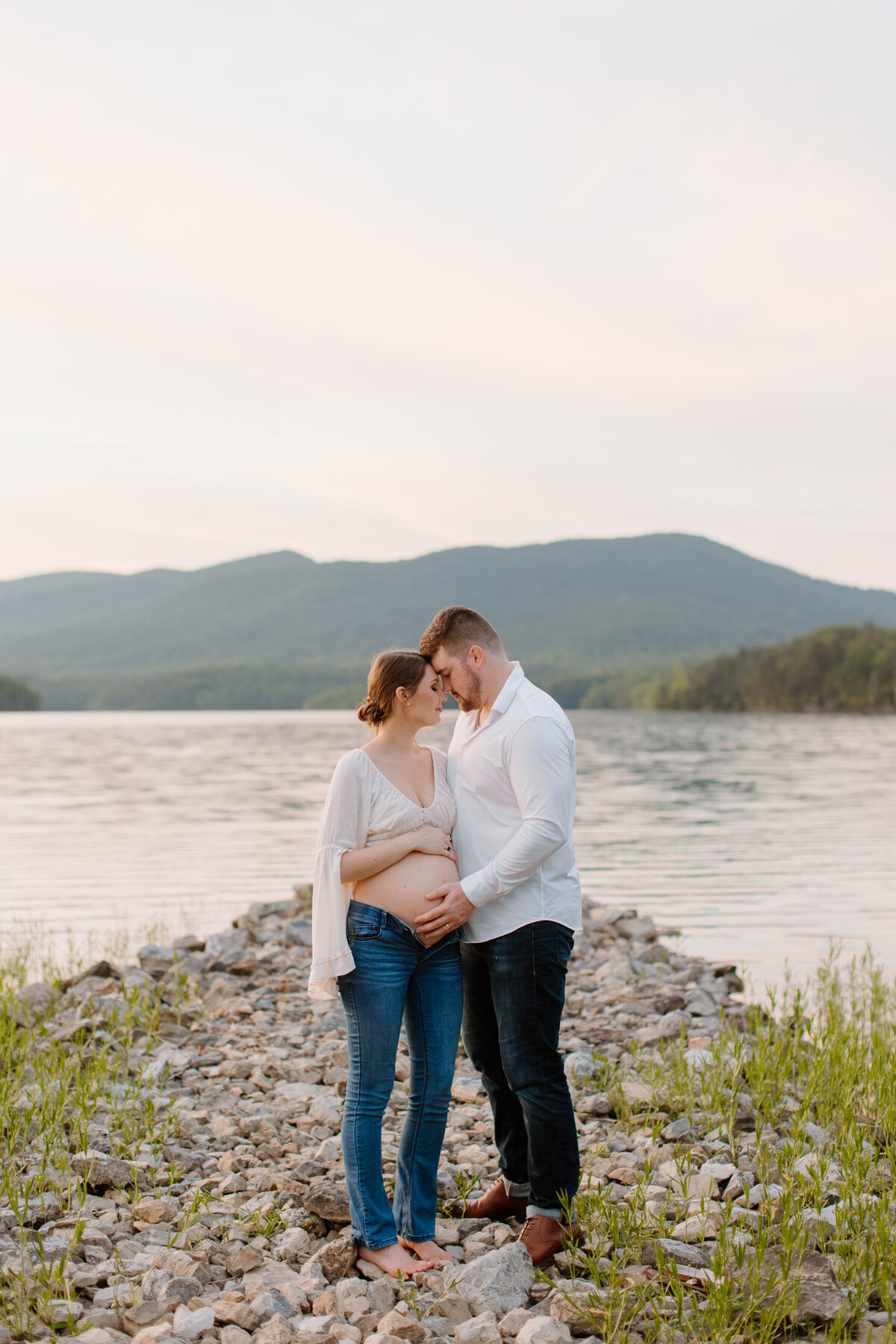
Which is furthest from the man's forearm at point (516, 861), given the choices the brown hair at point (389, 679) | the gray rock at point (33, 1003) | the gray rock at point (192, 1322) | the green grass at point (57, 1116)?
the gray rock at point (33, 1003)

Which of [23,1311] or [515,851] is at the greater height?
[515,851]

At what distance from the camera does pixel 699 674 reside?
133 metres

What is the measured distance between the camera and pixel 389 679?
4629mm

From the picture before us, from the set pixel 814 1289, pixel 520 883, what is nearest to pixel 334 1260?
pixel 520 883

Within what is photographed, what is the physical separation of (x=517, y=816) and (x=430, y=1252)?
187cm

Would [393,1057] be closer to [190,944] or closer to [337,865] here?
[337,865]

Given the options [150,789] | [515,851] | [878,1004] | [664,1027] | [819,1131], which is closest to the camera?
[515,851]

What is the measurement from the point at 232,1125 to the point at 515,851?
296cm

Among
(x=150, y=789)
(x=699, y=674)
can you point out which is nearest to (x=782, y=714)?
(x=699, y=674)

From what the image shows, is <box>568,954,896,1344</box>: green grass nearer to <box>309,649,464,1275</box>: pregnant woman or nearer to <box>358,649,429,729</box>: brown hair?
<box>309,649,464,1275</box>: pregnant woman

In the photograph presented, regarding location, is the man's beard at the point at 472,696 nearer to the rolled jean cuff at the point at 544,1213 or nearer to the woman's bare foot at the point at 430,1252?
the rolled jean cuff at the point at 544,1213

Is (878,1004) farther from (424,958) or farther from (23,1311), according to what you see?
(23,1311)

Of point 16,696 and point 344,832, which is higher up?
point 344,832

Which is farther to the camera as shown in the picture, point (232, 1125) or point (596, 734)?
point (596, 734)
